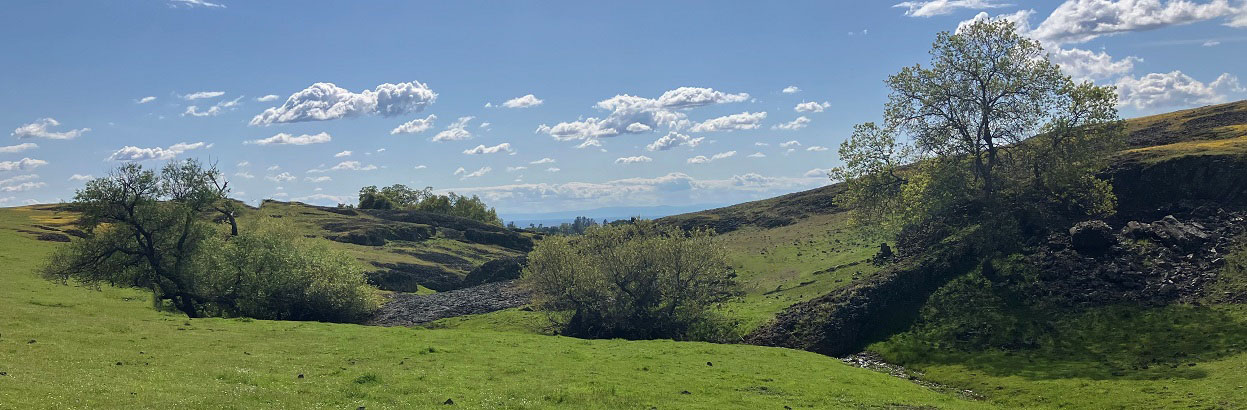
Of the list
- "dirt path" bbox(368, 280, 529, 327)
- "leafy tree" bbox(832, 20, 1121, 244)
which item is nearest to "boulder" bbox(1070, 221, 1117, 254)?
"leafy tree" bbox(832, 20, 1121, 244)

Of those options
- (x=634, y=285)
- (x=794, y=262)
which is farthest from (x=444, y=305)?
(x=794, y=262)

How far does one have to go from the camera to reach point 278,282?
69.1m

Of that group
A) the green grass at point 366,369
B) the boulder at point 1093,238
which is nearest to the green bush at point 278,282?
the green grass at point 366,369

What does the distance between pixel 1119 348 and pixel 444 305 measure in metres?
72.2

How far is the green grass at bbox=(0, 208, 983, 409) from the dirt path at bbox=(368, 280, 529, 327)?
28.5 m

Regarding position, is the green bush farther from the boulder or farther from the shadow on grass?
the boulder

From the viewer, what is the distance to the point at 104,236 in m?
69.1

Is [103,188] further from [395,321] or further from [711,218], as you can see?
[711,218]

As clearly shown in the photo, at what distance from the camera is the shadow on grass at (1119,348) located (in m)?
41.2

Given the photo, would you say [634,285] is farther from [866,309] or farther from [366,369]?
[366,369]

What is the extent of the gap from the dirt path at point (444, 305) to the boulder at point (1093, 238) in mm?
58969

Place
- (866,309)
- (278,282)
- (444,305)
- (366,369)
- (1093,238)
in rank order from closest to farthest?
1. (366,369)
2. (1093,238)
3. (866,309)
4. (278,282)
5. (444,305)

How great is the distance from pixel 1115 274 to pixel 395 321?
66.7m

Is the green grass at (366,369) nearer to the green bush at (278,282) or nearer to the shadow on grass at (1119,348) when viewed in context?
the shadow on grass at (1119,348)
